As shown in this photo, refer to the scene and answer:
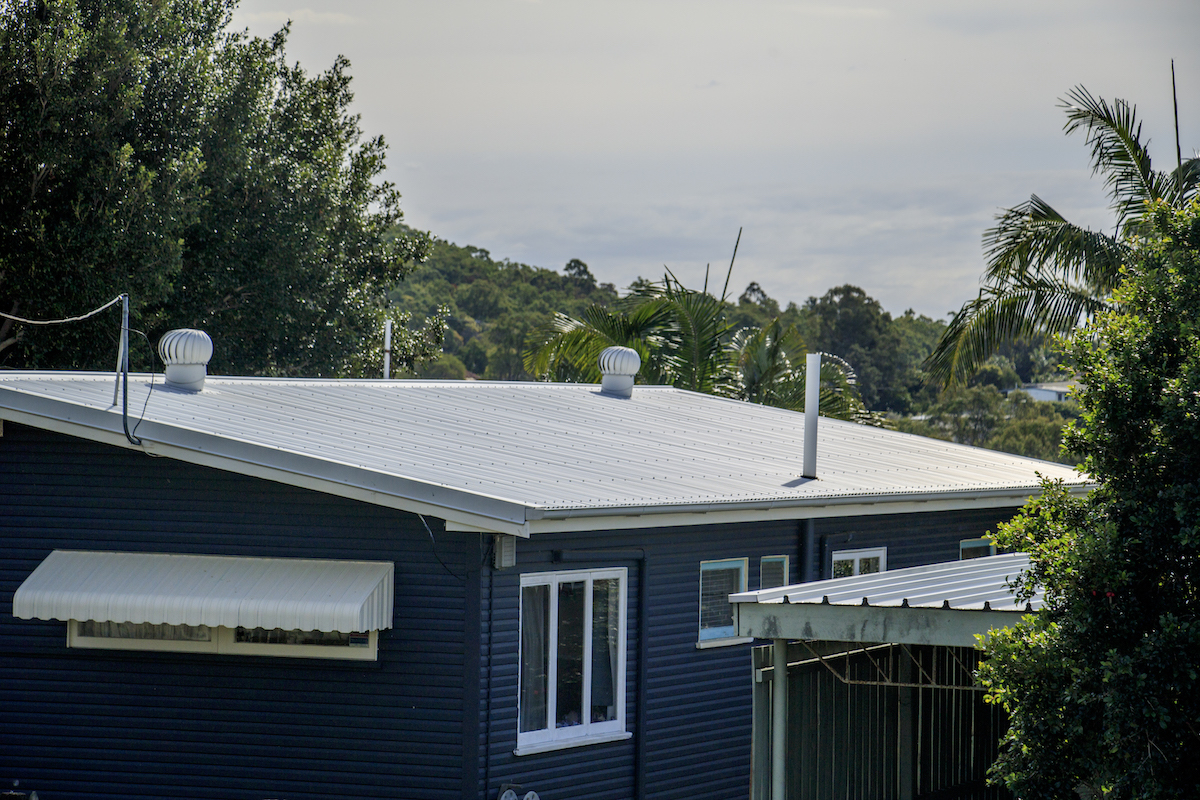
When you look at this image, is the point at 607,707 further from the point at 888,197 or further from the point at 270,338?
the point at 888,197

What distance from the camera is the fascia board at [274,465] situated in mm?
8188

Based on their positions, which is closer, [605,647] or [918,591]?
[918,591]

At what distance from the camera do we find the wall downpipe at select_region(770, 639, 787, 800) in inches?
281

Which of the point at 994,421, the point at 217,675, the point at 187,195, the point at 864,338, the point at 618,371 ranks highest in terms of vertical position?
the point at 864,338

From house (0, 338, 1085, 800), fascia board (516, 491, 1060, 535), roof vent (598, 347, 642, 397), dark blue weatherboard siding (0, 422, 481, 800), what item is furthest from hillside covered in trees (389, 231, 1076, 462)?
dark blue weatherboard siding (0, 422, 481, 800)

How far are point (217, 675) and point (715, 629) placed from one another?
4.32 meters

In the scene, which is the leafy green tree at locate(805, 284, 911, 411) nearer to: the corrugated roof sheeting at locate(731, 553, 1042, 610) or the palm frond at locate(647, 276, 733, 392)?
the palm frond at locate(647, 276, 733, 392)

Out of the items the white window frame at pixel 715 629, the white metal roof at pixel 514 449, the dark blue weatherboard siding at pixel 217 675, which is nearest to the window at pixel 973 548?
the white metal roof at pixel 514 449

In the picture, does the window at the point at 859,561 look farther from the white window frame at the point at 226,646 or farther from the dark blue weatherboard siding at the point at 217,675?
the white window frame at the point at 226,646

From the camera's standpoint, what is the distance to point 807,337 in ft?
231

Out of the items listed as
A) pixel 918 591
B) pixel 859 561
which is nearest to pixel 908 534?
pixel 859 561

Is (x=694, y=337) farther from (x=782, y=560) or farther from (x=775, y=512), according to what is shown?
(x=775, y=512)

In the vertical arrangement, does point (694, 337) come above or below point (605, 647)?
above

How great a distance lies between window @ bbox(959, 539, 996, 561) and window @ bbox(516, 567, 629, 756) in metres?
5.25
